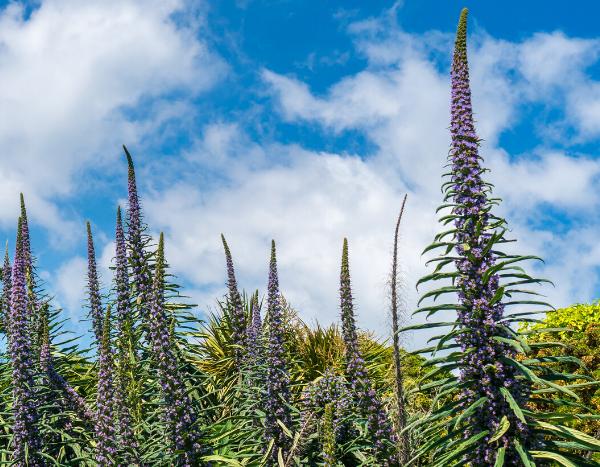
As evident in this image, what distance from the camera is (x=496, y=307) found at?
6.00 metres

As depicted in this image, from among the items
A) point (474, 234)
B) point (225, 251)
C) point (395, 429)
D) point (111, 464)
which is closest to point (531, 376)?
point (474, 234)

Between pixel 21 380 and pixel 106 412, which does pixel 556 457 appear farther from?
pixel 21 380

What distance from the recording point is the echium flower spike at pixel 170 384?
7820mm

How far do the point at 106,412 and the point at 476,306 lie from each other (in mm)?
4243

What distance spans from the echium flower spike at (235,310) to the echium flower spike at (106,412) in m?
4.13

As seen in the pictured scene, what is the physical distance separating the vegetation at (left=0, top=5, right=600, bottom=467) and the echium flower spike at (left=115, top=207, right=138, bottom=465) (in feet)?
0.07

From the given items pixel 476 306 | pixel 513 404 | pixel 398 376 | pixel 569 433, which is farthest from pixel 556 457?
pixel 398 376

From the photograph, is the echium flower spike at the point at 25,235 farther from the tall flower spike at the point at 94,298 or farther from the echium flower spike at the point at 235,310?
the echium flower spike at the point at 235,310

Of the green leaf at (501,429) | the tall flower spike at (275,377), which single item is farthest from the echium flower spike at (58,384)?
the green leaf at (501,429)

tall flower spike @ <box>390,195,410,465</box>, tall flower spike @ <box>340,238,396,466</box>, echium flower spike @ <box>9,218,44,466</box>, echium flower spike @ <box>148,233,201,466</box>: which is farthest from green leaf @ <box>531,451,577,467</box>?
echium flower spike @ <box>9,218,44,466</box>

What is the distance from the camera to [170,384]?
7.89 metres

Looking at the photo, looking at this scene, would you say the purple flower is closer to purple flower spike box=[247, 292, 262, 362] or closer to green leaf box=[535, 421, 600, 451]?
purple flower spike box=[247, 292, 262, 362]

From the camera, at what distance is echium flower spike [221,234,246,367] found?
12102mm

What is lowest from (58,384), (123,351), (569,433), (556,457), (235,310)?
(556,457)
